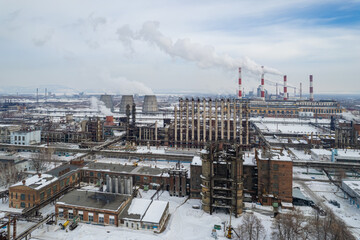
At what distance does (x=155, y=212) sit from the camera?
20.2m

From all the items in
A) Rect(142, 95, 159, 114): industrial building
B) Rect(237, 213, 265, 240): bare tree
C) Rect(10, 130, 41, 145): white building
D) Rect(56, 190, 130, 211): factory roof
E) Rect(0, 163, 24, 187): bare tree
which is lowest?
Rect(237, 213, 265, 240): bare tree

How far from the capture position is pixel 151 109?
338 ft

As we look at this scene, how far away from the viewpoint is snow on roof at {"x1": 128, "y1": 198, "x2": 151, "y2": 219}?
20.2m

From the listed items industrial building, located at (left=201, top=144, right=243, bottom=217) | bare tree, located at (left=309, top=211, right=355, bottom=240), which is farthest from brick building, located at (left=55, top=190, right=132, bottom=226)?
bare tree, located at (left=309, top=211, right=355, bottom=240)

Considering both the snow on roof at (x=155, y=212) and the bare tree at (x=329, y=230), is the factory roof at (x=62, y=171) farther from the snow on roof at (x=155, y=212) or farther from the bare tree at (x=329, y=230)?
the bare tree at (x=329, y=230)

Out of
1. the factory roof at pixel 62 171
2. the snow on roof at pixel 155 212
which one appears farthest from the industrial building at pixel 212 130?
the snow on roof at pixel 155 212

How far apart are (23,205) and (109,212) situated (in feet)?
30.1

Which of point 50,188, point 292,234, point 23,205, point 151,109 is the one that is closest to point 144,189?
point 50,188

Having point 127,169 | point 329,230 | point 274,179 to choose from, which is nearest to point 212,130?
point 127,169

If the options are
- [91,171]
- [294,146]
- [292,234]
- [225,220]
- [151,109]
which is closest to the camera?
[292,234]

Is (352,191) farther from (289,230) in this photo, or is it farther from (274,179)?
(289,230)

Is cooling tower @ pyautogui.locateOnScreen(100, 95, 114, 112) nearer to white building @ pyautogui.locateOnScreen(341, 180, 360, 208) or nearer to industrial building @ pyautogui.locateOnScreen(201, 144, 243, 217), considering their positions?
industrial building @ pyautogui.locateOnScreen(201, 144, 243, 217)

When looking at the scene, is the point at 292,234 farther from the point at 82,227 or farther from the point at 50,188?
the point at 50,188

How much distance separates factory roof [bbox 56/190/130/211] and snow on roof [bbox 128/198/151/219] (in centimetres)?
87
